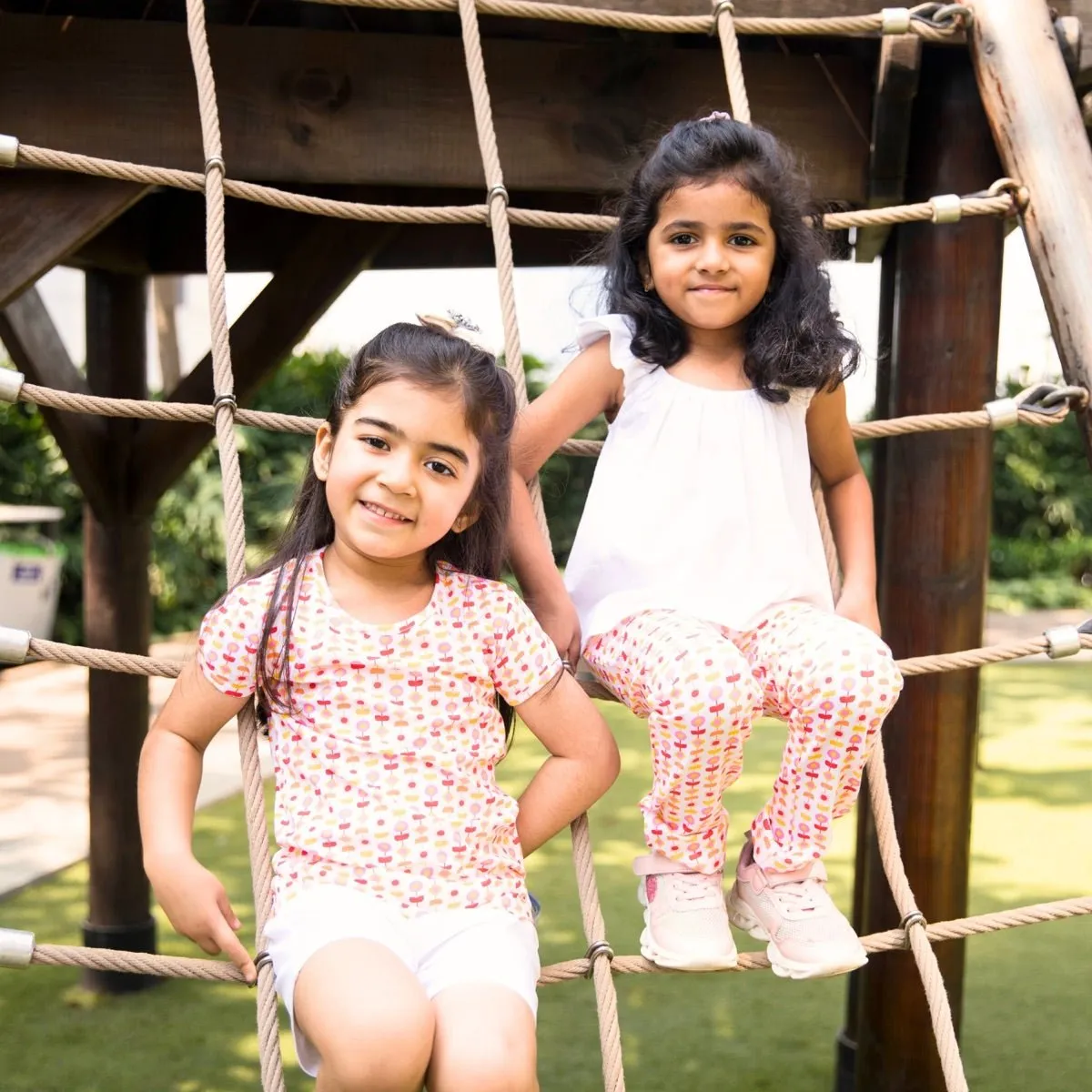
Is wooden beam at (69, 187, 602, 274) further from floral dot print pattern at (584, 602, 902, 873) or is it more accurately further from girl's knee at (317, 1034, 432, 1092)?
girl's knee at (317, 1034, 432, 1092)

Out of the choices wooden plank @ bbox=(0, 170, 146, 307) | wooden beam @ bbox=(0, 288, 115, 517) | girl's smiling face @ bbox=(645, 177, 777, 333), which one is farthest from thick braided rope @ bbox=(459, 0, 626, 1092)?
wooden beam @ bbox=(0, 288, 115, 517)

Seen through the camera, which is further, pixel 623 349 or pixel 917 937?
pixel 623 349

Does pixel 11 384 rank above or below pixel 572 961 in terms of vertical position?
above

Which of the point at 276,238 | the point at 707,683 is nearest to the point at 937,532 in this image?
the point at 707,683

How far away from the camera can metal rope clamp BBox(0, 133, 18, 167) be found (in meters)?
1.55

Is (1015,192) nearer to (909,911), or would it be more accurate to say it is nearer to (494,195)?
(494,195)

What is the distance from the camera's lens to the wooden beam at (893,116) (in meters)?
1.80

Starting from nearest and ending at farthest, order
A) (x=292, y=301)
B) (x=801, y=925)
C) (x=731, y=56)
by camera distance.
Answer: (x=801, y=925) < (x=731, y=56) < (x=292, y=301)

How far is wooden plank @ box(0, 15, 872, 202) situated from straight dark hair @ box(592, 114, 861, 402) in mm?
298

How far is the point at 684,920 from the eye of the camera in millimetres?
1291

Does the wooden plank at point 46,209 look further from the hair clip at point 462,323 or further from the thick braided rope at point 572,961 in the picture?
the thick braided rope at point 572,961

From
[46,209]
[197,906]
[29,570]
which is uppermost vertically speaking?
[46,209]

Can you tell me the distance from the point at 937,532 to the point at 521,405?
0.74 metres

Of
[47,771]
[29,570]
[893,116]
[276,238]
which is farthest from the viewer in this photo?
[29,570]
